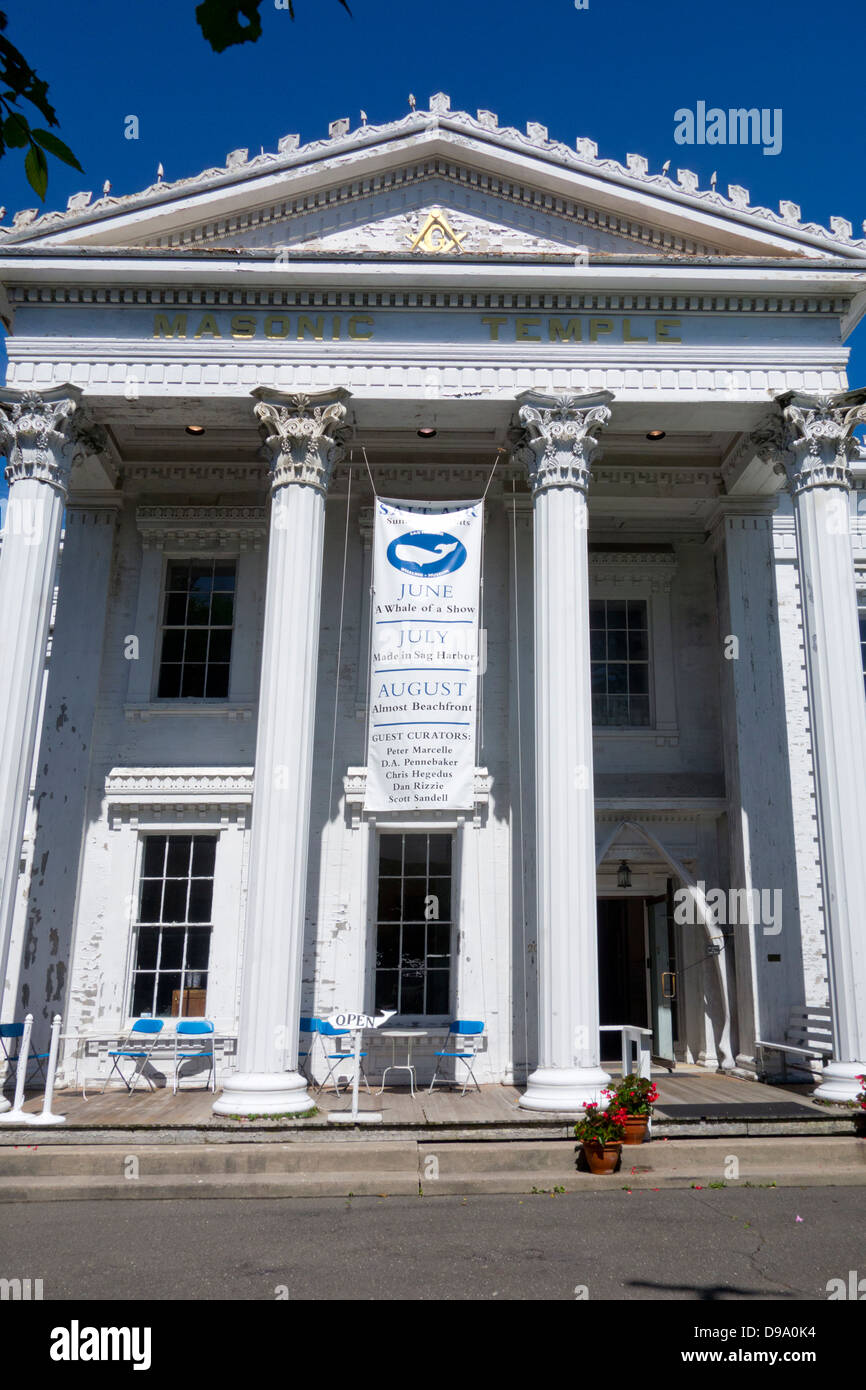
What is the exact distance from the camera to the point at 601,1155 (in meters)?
9.43

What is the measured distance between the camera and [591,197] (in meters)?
13.6

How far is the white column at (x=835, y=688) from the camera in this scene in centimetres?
1161

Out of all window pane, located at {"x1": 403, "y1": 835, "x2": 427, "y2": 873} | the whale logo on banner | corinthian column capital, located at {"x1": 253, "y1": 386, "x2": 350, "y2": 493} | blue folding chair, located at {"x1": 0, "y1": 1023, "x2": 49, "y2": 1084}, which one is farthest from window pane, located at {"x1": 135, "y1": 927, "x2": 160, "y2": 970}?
corinthian column capital, located at {"x1": 253, "y1": 386, "x2": 350, "y2": 493}

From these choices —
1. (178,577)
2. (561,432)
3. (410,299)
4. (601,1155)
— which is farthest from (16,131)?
(178,577)

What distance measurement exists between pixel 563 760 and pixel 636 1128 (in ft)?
12.8

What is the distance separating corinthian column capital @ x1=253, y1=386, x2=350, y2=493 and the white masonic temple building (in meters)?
0.06

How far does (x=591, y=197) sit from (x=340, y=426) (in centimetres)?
456

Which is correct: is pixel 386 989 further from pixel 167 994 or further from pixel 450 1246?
pixel 450 1246

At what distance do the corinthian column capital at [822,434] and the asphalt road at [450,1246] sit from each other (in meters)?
8.14

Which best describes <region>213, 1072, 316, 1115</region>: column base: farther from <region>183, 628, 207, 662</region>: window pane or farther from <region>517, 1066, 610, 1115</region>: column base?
<region>183, 628, 207, 662</region>: window pane

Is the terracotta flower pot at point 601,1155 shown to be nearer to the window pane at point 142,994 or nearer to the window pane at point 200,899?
the window pane at point 200,899

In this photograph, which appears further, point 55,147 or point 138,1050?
point 138,1050
